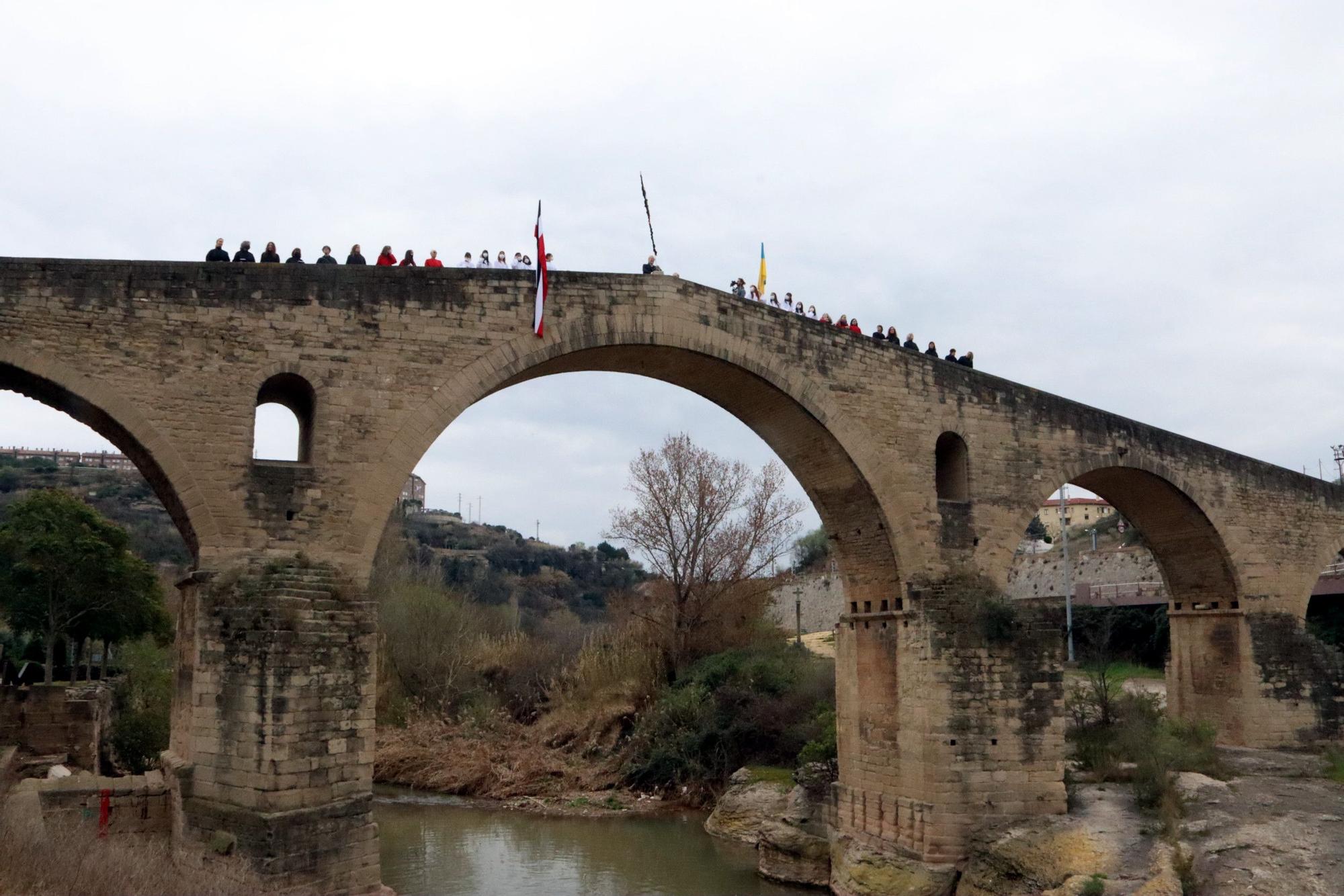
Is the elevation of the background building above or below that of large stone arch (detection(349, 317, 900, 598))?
above

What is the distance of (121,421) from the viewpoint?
30.7 feet


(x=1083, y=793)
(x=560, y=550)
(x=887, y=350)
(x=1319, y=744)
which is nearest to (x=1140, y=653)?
(x=1319, y=744)

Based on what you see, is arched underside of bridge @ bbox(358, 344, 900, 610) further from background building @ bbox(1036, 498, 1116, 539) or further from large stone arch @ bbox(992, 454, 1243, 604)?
background building @ bbox(1036, 498, 1116, 539)

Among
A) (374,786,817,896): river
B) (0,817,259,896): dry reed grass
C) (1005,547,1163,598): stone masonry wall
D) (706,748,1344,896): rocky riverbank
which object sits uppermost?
(1005,547,1163,598): stone masonry wall

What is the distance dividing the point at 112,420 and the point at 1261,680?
47.4 ft

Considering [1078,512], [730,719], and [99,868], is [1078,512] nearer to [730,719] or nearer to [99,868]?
[730,719]

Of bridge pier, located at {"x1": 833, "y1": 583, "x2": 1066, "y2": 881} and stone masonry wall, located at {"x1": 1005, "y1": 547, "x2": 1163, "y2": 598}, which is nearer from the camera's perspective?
bridge pier, located at {"x1": 833, "y1": 583, "x2": 1066, "y2": 881}

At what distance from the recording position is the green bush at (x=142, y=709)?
16266mm

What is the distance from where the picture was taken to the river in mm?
13344

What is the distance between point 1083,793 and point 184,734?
9.51 m

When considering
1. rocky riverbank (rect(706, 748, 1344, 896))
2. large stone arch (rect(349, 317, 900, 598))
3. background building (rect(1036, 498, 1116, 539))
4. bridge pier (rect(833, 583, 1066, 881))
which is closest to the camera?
rocky riverbank (rect(706, 748, 1344, 896))

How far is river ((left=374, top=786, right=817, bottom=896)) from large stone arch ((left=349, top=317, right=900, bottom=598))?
4.30m

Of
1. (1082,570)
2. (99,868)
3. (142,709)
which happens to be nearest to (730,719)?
(142,709)

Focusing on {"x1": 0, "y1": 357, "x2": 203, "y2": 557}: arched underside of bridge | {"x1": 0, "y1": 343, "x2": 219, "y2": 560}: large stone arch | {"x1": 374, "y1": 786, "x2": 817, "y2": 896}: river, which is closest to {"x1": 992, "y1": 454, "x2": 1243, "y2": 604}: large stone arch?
{"x1": 374, "y1": 786, "x2": 817, "y2": 896}: river
